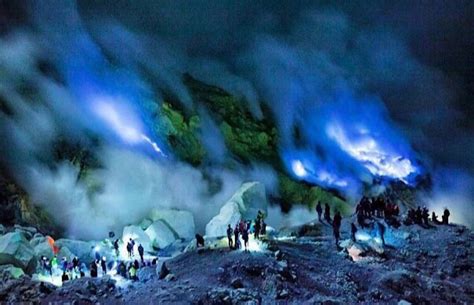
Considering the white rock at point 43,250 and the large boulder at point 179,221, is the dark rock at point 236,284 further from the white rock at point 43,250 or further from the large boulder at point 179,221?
the large boulder at point 179,221

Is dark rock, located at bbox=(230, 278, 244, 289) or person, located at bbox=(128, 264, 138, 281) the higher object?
person, located at bbox=(128, 264, 138, 281)

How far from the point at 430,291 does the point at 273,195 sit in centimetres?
3533

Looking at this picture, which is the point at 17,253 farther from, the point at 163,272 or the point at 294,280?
the point at 294,280

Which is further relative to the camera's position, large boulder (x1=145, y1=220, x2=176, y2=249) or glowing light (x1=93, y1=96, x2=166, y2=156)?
glowing light (x1=93, y1=96, x2=166, y2=156)

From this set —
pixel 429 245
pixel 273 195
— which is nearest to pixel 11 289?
pixel 429 245

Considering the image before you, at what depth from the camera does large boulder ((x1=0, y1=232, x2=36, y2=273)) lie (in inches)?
1167

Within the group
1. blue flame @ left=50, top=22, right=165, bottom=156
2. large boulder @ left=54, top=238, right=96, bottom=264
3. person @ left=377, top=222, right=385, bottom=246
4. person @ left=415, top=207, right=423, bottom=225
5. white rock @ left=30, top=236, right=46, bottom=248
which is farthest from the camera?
blue flame @ left=50, top=22, right=165, bottom=156

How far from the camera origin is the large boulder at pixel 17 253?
29.6m

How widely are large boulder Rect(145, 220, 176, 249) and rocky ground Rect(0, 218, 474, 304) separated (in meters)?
14.3

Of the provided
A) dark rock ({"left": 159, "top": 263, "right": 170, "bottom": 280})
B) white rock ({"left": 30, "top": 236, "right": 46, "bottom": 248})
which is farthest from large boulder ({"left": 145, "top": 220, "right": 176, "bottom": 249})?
dark rock ({"left": 159, "top": 263, "right": 170, "bottom": 280})

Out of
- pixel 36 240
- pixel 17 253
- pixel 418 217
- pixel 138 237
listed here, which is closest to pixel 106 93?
pixel 138 237

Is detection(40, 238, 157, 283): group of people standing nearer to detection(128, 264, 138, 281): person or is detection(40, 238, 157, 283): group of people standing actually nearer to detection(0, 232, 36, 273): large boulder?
detection(128, 264, 138, 281): person

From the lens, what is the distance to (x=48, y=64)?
51.4 meters

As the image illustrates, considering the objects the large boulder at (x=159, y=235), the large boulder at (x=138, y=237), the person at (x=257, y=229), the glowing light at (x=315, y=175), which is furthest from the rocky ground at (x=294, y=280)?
the glowing light at (x=315, y=175)
